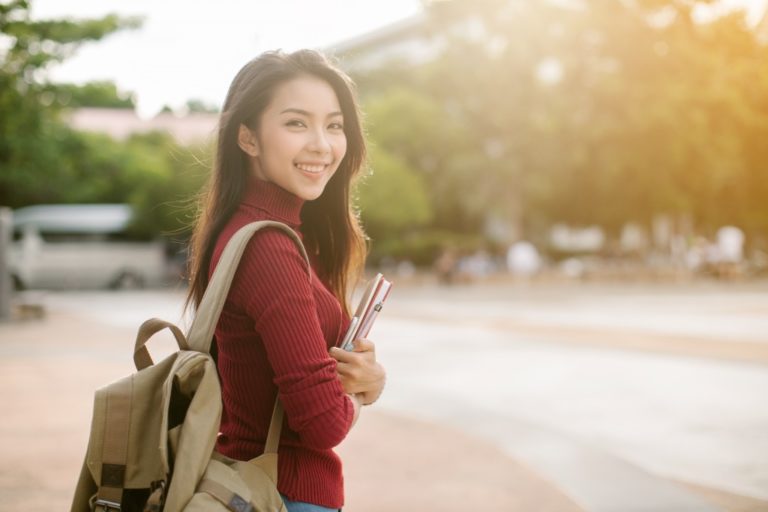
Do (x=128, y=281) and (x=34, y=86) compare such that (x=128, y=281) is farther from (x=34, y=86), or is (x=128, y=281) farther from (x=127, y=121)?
(x=127, y=121)

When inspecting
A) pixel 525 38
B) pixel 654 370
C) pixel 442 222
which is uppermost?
pixel 525 38

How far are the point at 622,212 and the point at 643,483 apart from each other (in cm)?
3512

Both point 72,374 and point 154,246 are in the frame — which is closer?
point 72,374

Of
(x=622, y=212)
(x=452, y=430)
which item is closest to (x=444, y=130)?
(x=622, y=212)

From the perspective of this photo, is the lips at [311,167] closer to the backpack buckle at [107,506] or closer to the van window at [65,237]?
the backpack buckle at [107,506]

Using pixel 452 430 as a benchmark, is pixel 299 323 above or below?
above

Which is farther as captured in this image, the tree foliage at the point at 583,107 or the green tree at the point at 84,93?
the tree foliage at the point at 583,107

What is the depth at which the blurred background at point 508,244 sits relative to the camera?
5652 mm

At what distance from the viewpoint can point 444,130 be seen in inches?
1423

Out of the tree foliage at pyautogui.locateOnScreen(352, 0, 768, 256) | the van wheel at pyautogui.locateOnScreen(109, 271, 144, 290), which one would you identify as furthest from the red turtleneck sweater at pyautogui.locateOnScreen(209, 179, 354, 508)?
the van wheel at pyautogui.locateOnScreen(109, 271, 144, 290)

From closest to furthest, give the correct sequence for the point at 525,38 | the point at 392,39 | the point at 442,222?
the point at 525,38 → the point at 442,222 → the point at 392,39

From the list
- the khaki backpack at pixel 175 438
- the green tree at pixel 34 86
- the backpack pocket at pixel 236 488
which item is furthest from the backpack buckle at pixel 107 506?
the green tree at pixel 34 86

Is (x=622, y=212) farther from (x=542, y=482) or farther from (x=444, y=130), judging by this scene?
(x=542, y=482)

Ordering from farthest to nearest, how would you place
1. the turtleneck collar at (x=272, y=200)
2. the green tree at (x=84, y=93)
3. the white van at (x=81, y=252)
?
the white van at (x=81, y=252)
the green tree at (x=84, y=93)
the turtleneck collar at (x=272, y=200)
